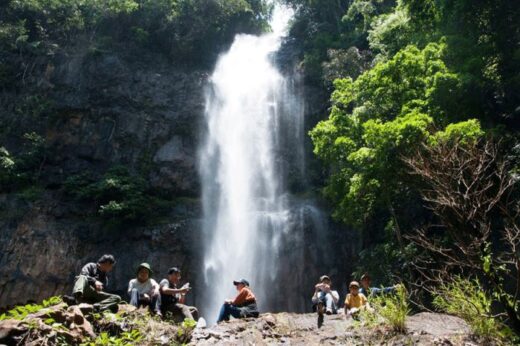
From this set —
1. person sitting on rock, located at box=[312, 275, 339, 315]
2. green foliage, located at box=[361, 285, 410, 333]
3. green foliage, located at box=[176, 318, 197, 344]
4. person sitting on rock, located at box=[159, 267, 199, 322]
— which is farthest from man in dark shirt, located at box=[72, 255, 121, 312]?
person sitting on rock, located at box=[312, 275, 339, 315]

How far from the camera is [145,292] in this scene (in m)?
7.62

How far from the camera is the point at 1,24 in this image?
2219 cm

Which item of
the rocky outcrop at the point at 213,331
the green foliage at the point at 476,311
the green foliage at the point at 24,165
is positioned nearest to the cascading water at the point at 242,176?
the green foliage at the point at 24,165

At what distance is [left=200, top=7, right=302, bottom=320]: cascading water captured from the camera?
56.1ft

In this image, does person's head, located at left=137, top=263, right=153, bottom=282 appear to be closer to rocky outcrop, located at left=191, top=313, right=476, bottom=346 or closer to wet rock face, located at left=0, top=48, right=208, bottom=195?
rocky outcrop, located at left=191, top=313, right=476, bottom=346

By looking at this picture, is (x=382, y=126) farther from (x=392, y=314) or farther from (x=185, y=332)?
(x=185, y=332)

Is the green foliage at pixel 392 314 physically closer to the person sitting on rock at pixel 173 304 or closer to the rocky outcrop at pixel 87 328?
the rocky outcrop at pixel 87 328

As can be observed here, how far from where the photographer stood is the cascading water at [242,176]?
17109 mm

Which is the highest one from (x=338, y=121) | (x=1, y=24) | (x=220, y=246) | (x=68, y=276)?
(x=1, y=24)

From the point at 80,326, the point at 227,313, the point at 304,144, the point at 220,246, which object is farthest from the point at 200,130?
the point at 80,326

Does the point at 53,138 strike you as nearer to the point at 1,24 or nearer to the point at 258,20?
the point at 1,24

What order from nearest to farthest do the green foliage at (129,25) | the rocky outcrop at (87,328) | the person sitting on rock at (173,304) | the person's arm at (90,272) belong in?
the rocky outcrop at (87,328) → the person's arm at (90,272) → the person sitting on rock at (173,304) → the green foliage at (129,25)

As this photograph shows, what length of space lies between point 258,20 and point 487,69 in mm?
18585

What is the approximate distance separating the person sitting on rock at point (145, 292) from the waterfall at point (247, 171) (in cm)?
873
